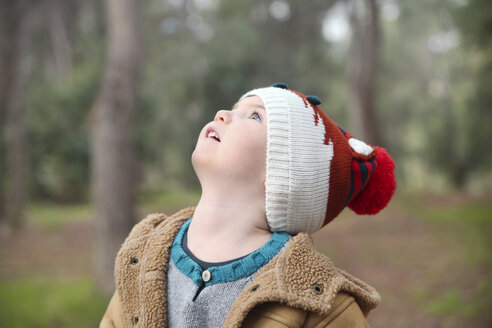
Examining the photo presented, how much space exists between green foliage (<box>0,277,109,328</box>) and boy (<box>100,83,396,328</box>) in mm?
3331

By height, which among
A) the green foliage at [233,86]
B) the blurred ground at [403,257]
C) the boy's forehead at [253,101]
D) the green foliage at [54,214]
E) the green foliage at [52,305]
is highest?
the boy's forehead at [253,101]

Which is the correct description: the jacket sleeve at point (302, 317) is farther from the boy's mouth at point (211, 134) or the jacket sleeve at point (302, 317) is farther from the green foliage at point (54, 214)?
the green foliage at point (54, 214)

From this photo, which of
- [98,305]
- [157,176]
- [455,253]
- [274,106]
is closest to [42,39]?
[157,176]

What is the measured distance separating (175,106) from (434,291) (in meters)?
9.31

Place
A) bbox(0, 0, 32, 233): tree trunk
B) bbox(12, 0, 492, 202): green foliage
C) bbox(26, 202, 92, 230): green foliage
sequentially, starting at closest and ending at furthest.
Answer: bbox(0, 0, 32, 233): tree trunk, bbox(26, 202, 92, 230): green foliage, bbox(12, 0, 492, 202): green foliage

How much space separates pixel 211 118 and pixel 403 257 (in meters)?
6.09

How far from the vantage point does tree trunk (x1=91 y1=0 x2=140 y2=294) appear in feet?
16.2

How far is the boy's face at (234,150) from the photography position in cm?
147

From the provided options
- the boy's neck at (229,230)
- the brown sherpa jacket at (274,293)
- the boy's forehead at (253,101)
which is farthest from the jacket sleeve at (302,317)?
the boy's forehead at (253,101)

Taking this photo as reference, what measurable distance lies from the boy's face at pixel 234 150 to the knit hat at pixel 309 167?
0.03 meters

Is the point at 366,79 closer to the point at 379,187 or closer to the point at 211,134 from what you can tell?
the point at 379,187

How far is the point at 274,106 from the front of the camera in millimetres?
1546

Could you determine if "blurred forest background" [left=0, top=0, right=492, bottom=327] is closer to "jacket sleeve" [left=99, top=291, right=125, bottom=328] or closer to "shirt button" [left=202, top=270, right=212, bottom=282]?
"jacket sleeve" [left=99, top=291, right=125, bottom=328]

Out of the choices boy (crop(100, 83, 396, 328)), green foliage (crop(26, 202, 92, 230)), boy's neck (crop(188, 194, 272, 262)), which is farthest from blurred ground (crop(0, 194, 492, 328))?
boy's neck (crop(188, 194, 272, 262))
